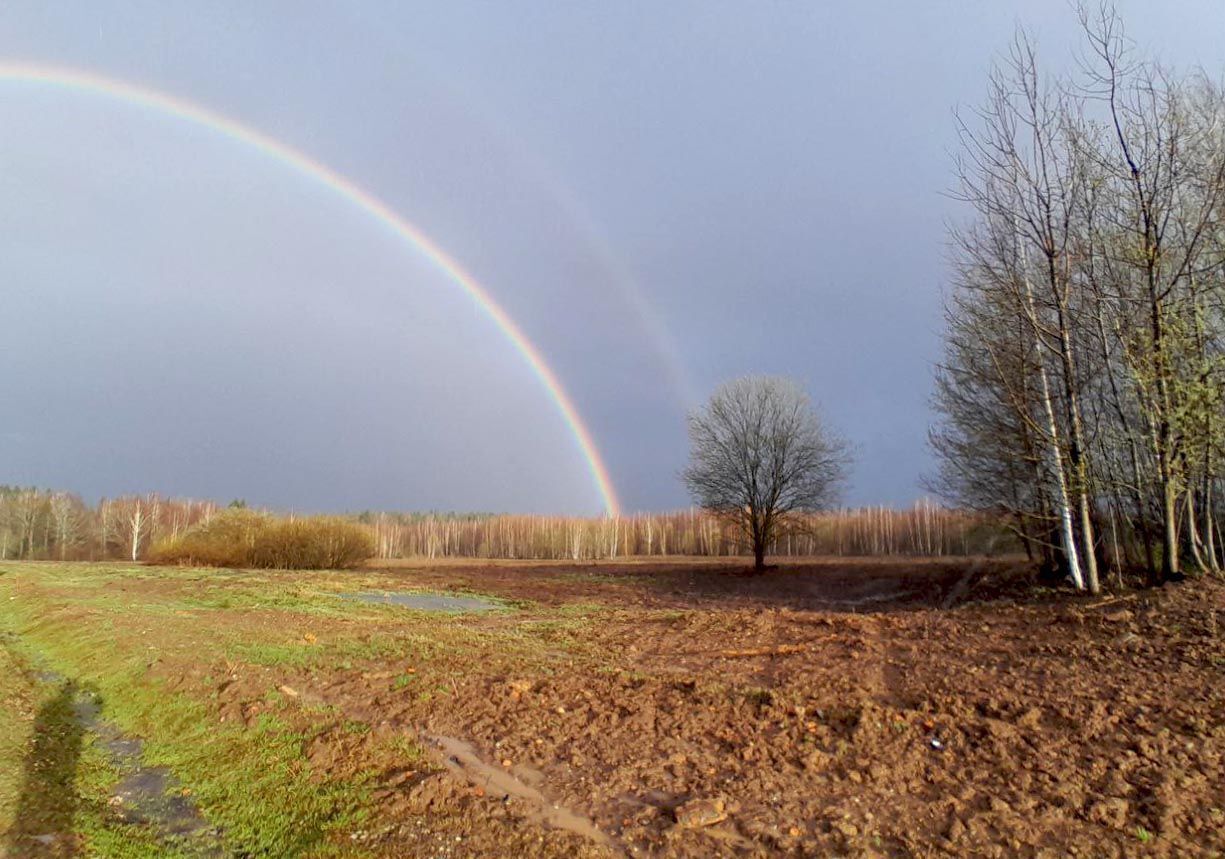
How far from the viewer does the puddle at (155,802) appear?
4.75 metres

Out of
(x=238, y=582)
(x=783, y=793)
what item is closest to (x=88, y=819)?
(x=783, y=793)

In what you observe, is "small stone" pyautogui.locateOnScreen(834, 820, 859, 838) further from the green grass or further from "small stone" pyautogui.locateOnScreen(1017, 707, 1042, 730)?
the green grass

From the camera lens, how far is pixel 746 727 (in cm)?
592

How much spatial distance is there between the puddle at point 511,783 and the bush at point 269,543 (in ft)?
128

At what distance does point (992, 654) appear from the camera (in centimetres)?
755

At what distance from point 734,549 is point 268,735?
5094cm

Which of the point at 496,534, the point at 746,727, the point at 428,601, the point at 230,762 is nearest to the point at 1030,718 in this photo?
the point at 746,727

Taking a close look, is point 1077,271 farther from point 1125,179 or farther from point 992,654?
point 992,654

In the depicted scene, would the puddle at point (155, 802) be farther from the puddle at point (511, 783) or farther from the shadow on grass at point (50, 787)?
the puddle at point (511, 783)

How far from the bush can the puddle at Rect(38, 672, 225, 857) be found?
121 feet

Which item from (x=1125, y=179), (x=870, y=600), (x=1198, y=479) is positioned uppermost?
(x=1125, y=179)

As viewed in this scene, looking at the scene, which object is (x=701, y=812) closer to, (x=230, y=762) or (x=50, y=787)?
(x=230, y=762)

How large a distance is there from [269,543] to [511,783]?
41.1 m

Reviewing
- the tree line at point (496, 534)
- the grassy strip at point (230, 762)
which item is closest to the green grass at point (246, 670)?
the grassy strip at point (230, 762)
